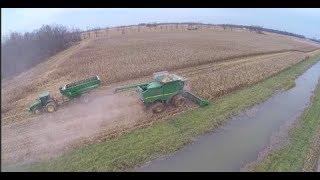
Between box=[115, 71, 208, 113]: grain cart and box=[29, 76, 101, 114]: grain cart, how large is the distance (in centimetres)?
259

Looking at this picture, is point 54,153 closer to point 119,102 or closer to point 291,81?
point 119,102

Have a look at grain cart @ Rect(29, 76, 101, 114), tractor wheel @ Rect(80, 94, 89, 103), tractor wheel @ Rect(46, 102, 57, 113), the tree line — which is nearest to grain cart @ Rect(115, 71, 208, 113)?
grain cart @ Rect(29, 76, 101, 114)

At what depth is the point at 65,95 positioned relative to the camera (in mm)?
19172

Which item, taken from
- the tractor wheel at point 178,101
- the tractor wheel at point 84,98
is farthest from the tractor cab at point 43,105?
the tractor wheel at point 178,101

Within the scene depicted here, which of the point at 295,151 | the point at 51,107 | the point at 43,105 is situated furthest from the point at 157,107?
the point at 295,151

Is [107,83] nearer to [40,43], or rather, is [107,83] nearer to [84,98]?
[84,98]

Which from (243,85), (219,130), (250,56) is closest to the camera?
(219,130)

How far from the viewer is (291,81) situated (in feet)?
86.0

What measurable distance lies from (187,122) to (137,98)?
15.0ft

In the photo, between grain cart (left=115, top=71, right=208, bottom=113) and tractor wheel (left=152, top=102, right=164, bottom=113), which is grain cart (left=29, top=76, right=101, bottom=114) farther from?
tractor wheel (left=152, top=102, right=164, bottom=113)

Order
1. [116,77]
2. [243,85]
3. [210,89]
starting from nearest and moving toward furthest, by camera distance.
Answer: [210,89] < [243,85] < [116,77]

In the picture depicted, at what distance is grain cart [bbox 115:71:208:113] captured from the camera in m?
17.8

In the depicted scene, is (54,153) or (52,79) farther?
(52,79)

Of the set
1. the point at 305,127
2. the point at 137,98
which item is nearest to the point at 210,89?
the point at 137,98
